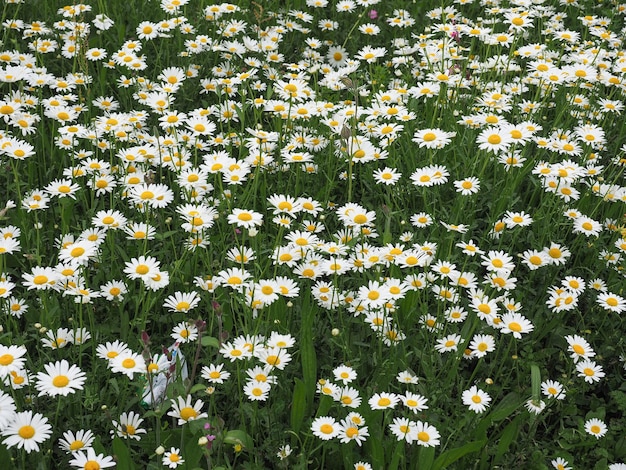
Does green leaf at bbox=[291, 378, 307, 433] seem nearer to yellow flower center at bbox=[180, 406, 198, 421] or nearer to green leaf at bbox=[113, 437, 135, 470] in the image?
yellow flower center at bbox=[180, 406, 198, 421]

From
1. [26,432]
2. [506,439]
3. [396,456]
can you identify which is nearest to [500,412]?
[506,439]

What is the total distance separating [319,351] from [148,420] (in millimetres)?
725

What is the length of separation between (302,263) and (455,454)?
1.03 meters

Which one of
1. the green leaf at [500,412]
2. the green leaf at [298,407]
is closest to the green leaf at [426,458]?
the green leaf at [500,412]

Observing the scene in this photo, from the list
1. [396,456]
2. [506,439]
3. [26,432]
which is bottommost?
[506,439]

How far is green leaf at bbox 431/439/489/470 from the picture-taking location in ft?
7.75

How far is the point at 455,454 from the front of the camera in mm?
2389

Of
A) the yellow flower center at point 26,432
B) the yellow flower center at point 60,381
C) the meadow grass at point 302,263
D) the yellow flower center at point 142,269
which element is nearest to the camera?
the yellow flower center at point 26,432

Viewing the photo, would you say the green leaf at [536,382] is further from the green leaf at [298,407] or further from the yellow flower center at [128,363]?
the yellow flower center at [128,363]

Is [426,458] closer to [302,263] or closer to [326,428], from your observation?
[326,428]

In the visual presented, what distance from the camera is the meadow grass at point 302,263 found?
2.46 metres

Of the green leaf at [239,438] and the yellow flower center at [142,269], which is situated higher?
the yellow flower center at [142,269]

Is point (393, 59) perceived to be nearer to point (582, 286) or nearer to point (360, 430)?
point (582, 286)

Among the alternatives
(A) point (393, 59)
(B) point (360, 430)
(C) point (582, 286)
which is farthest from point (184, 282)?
(A) point (393, 59)
